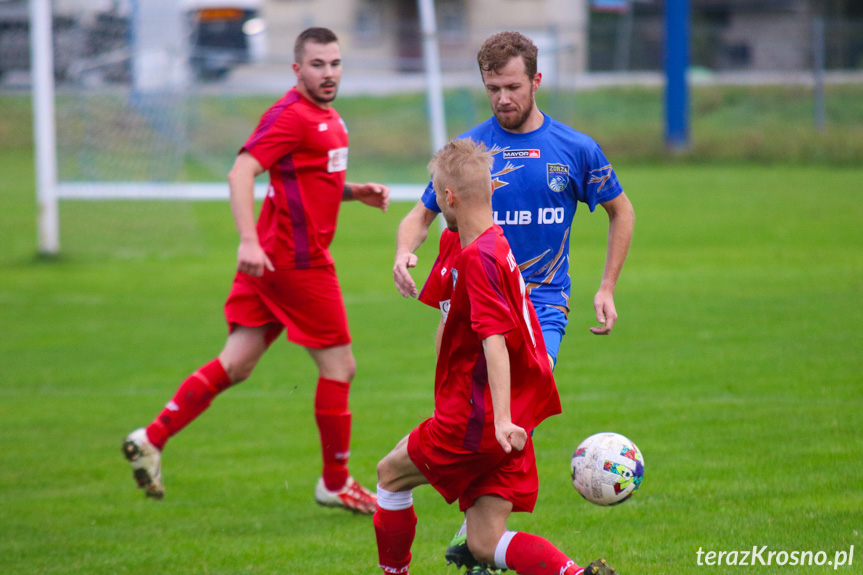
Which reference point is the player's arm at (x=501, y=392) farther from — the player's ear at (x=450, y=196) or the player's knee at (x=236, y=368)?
the player's knee at (x=236, y=368)

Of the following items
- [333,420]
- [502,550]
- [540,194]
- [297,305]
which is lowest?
[333,420]

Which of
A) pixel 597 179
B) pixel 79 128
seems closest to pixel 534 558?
pixel 597 179

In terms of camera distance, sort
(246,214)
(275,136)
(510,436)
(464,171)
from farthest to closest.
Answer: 1. (275,136)
2. (246,214)
3. (464,171)
4. (510,436)

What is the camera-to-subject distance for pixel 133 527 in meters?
4.83

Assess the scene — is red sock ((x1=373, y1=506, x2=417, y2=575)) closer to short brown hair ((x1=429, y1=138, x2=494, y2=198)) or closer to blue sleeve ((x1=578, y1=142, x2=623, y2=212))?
short brown hair ((x1=429, y1=138, x2=494, y2=198))

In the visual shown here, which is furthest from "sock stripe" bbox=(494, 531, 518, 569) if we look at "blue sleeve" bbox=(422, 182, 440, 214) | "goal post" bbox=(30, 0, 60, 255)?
"goal post" bbox=(30, 0, 60, 255)

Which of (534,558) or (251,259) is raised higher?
(251,259)

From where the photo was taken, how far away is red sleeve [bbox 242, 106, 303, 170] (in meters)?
4.86

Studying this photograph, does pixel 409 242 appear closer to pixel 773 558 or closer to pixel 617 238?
pixel 617 238

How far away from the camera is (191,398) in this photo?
5.11m

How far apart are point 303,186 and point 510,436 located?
7.82ft

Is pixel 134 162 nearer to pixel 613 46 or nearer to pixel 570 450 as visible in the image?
pixel 570 450

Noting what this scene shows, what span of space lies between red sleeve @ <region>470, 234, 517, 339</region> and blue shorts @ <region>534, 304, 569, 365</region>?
901mm

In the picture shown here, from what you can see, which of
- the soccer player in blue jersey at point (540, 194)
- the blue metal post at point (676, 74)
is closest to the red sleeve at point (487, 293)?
the soccer player in blue jersey at point (540, 194)
